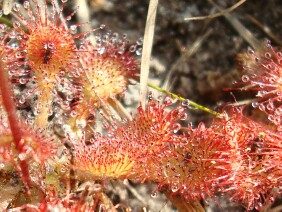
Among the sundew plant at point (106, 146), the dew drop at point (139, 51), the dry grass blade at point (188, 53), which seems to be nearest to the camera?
the sundew plant at point (106, 146)

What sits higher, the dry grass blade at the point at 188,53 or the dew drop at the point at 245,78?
the dry grass blade at the point at 188,53

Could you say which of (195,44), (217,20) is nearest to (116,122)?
(195,44)

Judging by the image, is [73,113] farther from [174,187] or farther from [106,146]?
[174,187]

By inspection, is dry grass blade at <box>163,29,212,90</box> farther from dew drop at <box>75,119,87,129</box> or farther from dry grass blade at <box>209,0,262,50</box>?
dew drop at <box>75,119,87,129</box>

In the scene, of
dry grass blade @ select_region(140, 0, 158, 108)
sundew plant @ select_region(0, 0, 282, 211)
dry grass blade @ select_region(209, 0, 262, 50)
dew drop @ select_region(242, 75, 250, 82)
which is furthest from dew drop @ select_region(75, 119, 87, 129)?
dry grass blade @ select_region(209, 0, 262, 50)

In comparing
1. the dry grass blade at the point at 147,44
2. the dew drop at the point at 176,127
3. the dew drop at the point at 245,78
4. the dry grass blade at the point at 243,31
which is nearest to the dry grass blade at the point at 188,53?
the dry grass blade at the point at 243,31

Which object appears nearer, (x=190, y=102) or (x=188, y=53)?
(x=190, y=102)

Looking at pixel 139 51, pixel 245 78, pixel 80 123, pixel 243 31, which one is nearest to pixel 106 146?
pixel 80 123

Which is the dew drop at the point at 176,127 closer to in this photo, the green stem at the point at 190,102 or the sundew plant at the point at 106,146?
the sundew plant at the point at 106,146
